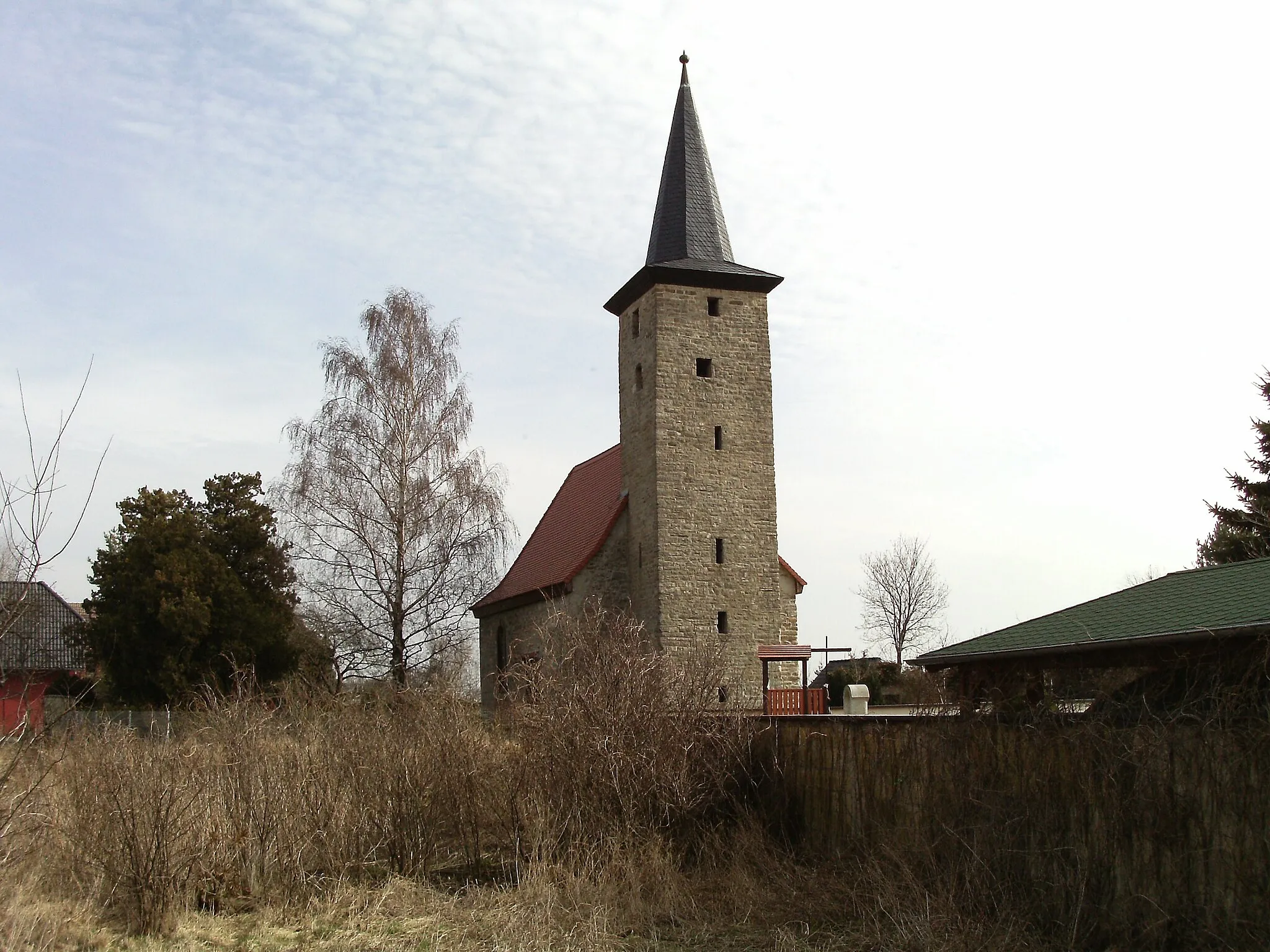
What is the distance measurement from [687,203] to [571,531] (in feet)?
30.3

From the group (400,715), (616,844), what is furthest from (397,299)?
(616,844)

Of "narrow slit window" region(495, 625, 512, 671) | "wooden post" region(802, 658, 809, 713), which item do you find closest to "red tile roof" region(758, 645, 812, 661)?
"wooden post" region(802, 658, 809, 713)

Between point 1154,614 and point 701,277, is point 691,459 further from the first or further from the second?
point 1154,614

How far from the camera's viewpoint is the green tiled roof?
9.03 meters

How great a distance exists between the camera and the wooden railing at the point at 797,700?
77.7ft

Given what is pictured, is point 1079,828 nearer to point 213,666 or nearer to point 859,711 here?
point 859,711

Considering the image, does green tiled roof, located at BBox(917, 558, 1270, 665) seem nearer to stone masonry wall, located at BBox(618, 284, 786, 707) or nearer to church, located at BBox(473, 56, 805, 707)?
church, located at BBox(473, 56, 805, 707)

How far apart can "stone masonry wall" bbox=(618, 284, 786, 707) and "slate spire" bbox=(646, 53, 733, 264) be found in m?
1.31

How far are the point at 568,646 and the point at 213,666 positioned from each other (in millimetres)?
14946

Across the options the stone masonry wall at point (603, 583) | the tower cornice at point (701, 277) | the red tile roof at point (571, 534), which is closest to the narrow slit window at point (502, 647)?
the red tile roof at point (571, 534)

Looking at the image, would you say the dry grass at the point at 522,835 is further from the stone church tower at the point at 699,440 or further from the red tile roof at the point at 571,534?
the red tile roof at the point at 571,534

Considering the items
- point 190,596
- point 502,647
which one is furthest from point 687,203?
point 190,596

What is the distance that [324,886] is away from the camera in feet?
35.0

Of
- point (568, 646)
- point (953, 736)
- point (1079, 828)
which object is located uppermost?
point (568, 646)
